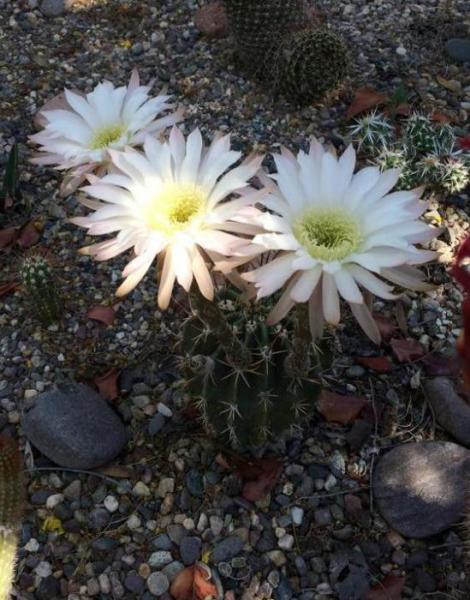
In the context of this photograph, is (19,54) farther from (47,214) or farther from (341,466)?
(341,466)

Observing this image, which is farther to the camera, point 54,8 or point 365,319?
point 54,8

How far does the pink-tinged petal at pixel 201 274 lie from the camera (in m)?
1.19

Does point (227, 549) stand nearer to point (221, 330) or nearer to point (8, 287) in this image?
point (221, 330)

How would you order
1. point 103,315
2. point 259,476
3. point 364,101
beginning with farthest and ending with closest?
point 364,101, point 103,315, point 259,476

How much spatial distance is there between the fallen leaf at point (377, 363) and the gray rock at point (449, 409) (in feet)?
0.38

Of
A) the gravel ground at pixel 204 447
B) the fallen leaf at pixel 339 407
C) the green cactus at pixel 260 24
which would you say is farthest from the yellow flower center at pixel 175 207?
the green cactus at pixel 260 24

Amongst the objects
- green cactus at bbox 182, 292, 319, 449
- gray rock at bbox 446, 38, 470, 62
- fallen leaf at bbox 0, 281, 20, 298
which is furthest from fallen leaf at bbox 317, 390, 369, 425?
gray rock at bbox 446, 38, 470, 62

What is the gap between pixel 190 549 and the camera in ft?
5.79

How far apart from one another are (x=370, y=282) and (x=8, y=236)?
1.52 m

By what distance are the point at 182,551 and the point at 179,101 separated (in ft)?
5.22

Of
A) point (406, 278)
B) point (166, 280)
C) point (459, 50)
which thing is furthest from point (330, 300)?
point (459, 50)

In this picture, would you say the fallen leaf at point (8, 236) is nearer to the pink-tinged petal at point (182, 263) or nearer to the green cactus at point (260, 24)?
the green cactus at point (260, 24)

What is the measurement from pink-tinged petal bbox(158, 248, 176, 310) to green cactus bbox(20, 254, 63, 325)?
0.93 m

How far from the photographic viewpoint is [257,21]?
2.57 metres
